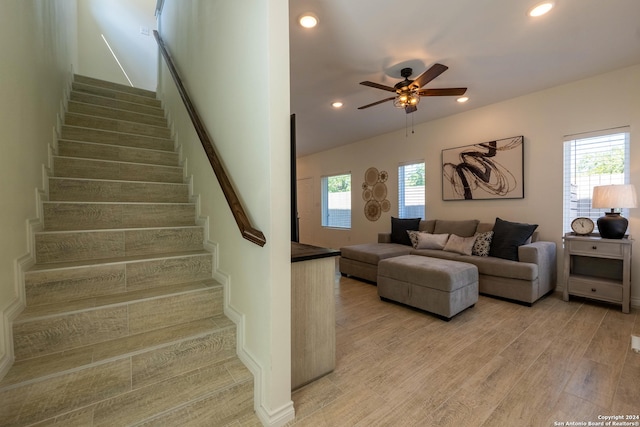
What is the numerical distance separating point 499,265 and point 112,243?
380cm

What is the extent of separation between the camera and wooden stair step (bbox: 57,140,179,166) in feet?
7.52

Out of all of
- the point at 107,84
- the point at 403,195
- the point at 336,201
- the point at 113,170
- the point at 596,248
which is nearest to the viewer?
the point at 113,170

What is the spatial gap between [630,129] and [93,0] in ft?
24.8

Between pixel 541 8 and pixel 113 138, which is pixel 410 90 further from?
pixel 113 138

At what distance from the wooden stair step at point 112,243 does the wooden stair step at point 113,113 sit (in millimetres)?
1795

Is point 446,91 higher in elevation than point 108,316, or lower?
higher

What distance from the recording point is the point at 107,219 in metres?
1.97

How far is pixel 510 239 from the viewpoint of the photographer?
3.28 meters

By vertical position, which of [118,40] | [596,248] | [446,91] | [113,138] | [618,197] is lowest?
[596,248]

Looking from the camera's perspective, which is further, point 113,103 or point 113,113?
point 113,103

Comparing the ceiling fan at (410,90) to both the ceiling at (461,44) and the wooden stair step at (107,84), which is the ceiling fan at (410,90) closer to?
the ceiling at (461,44)

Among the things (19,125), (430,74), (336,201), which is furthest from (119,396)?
(336,201)

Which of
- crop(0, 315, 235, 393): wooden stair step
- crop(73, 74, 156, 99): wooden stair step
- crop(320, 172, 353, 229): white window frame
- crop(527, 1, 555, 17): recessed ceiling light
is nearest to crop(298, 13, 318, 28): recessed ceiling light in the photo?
crop(527, 1, 555, 17): recessed ceiling light

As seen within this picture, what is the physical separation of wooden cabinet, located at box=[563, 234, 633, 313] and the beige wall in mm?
213
